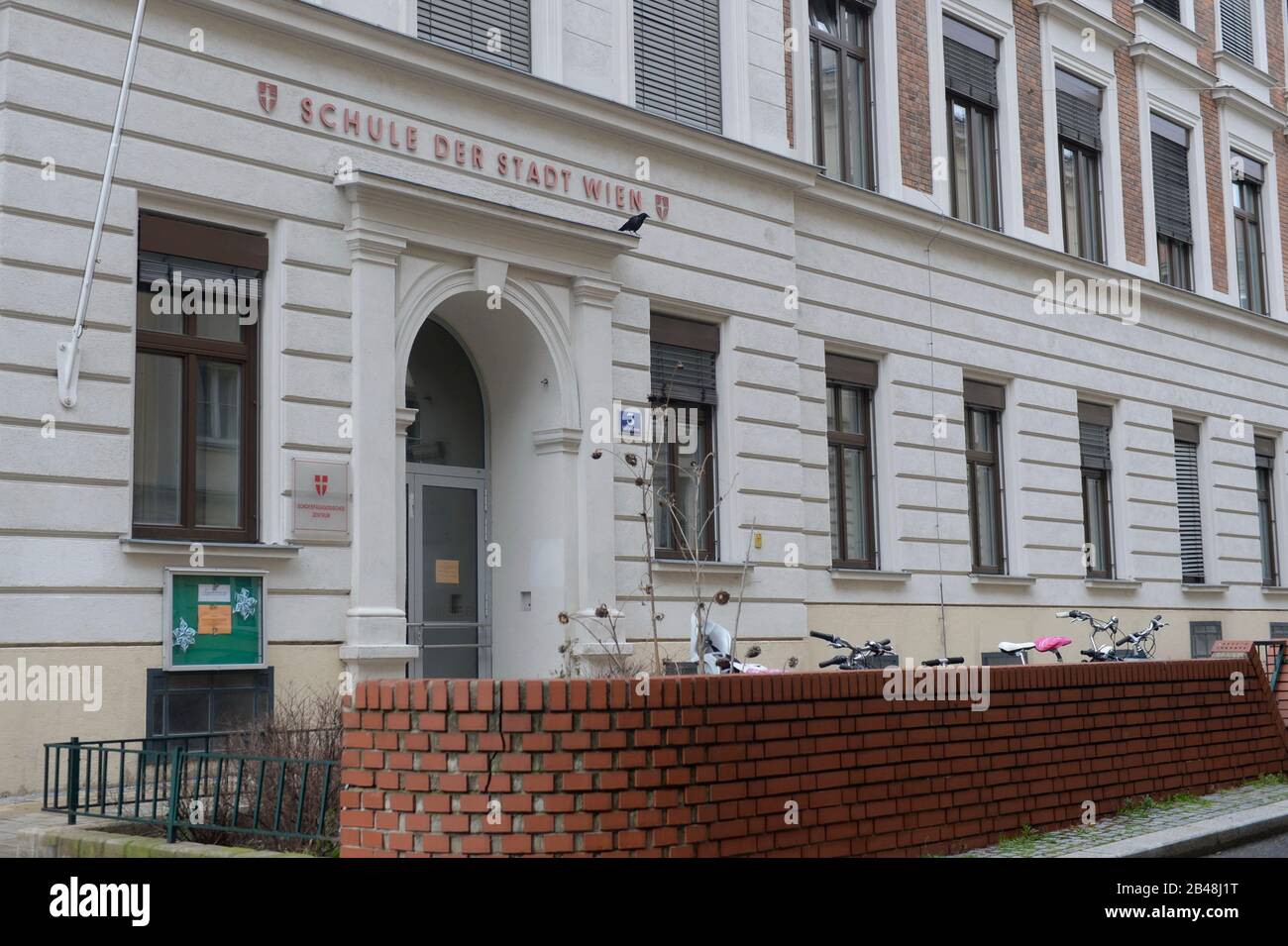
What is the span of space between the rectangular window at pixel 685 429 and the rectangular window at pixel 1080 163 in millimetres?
9042

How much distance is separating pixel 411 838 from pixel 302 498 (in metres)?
6.38

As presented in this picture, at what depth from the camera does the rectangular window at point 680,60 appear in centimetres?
1666

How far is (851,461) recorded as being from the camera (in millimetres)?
19344

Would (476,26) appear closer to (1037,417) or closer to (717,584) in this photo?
(717,584)

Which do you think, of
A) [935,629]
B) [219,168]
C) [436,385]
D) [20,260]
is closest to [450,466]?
[436,385]

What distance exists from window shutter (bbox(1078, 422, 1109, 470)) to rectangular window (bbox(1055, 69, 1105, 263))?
104 inches

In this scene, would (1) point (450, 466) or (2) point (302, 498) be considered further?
(1) point (450, 466)

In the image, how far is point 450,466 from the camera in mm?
15648

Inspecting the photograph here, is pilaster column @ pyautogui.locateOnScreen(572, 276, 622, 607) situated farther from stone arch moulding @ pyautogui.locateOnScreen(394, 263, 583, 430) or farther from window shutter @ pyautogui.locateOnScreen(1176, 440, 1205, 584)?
window shutter @ pyautogui.locateOnScreen(1176, 440, 1205, 584)

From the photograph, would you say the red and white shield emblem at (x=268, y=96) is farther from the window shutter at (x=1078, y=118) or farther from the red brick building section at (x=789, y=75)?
the window shutter at (x=1078, y=118)

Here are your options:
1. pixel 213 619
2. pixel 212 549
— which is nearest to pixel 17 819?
pixel 213 619

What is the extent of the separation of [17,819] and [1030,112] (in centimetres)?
1791
